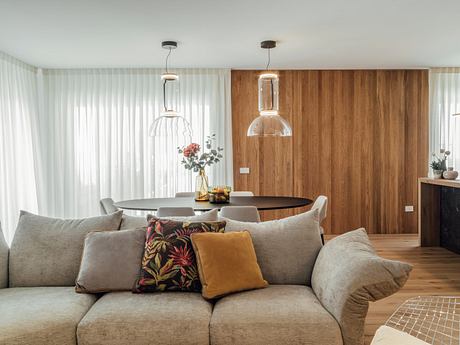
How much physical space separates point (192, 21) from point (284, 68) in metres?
2.63

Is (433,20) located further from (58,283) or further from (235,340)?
(58,283)

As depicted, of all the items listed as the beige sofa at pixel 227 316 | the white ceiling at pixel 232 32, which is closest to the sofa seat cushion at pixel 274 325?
the beige sofa at pixel 227 316

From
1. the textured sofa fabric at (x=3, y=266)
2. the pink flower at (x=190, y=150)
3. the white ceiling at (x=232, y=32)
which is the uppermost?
the white ceiling at (x=232, y=32)

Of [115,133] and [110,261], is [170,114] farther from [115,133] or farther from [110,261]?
[110,261]

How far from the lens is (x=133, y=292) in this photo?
2.60 meters

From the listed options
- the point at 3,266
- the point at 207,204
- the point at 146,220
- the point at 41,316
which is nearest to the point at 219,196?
the point at 207,204

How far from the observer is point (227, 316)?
2262mm

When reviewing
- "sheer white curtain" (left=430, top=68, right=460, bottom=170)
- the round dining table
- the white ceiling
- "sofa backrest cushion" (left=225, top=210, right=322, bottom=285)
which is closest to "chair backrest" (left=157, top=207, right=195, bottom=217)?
the round dining table

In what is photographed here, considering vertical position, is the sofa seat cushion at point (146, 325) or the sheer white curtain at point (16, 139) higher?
the sheer white curtain at point (16, 139)

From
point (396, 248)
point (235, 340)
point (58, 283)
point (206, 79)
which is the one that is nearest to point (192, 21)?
point (206, 79)

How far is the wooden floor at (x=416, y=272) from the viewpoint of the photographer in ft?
11.7

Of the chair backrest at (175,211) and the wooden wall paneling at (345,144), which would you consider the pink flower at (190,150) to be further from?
the wooden wall paneling at (345,144)

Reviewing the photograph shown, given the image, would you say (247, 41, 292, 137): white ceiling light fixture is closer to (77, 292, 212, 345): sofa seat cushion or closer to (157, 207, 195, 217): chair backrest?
(157, 207, 195, 217): chair backrest

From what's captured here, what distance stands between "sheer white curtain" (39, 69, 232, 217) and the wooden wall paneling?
17.0 inches
